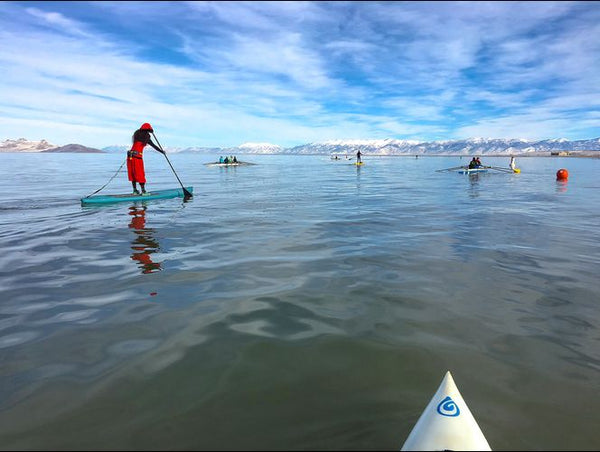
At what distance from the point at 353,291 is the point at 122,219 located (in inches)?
425

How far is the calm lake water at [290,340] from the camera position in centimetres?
329

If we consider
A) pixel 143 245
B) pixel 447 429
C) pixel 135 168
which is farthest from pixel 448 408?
pixel 135 168

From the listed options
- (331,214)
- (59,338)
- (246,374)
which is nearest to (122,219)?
(331,214)

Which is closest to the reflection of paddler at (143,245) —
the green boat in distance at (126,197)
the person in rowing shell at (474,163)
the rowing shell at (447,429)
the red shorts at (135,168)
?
the green boat in distance at (126,197)

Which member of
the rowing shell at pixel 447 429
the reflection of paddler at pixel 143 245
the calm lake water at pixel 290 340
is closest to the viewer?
the rowing shell at pixel 447 429

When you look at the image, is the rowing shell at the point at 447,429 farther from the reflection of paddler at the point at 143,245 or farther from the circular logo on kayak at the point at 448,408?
the reflection of paddler at the point at 143,245

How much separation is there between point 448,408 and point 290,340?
2411mm

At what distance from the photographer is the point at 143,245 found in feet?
31.4

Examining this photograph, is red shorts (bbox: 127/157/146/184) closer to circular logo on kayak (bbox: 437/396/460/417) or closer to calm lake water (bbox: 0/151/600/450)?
calm lake water (bbox: 0/151/600/450)

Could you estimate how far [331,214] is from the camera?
48.1 ft

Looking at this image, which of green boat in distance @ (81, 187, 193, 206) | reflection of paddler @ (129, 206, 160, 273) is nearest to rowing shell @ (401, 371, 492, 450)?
reflection of paddler @ (129, 206, 160, 273)

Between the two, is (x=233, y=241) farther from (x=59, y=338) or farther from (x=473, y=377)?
(x=473, y=377)

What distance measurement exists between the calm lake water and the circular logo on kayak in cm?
68

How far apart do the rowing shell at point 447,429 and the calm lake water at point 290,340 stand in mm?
591
